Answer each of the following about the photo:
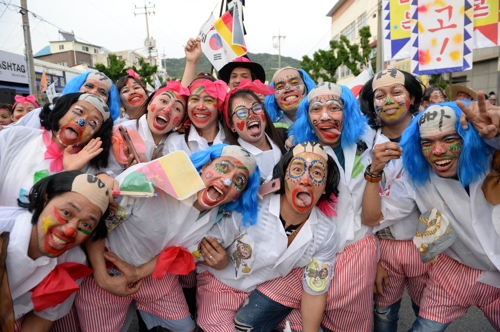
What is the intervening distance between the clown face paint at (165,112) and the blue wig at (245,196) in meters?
0.66

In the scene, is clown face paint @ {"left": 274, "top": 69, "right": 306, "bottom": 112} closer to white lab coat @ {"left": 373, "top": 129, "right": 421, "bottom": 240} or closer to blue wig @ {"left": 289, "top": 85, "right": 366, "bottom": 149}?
blue wig @ {"left": 289, "top": 85, "right": 366, "bottom": 149}

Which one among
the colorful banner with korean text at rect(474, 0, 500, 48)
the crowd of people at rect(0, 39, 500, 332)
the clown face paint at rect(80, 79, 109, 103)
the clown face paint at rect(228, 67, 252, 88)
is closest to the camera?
the crowd of people at rect(0, 39, 500, 332)

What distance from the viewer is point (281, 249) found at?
2.26 metres

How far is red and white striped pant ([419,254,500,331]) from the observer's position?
7.45ft

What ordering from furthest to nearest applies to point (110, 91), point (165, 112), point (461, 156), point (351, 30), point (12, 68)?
point (351, 30) < point (12, 68) < point (110, 91) < point (165, 112) < point (461, 156)

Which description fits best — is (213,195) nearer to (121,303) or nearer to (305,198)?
(305,198)

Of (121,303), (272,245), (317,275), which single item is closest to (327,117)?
(272,245)

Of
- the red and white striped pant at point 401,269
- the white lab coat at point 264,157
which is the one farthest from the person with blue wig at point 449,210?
the white lab coat at point 264,157

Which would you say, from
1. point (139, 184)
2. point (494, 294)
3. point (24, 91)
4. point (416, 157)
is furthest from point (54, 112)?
point (24, 91)

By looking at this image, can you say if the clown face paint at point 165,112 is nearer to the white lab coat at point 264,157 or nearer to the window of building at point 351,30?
the white lab coat at point 264,157

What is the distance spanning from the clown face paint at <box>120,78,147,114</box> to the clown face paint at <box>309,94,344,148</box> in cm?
190

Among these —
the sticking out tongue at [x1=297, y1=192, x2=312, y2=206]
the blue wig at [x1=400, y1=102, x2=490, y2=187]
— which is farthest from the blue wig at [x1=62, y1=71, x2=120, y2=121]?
the blue wig at [x1=400, y1=102, x2=490, y2=187]

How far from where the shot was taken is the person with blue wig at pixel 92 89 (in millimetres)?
3031

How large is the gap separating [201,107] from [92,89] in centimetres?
100
